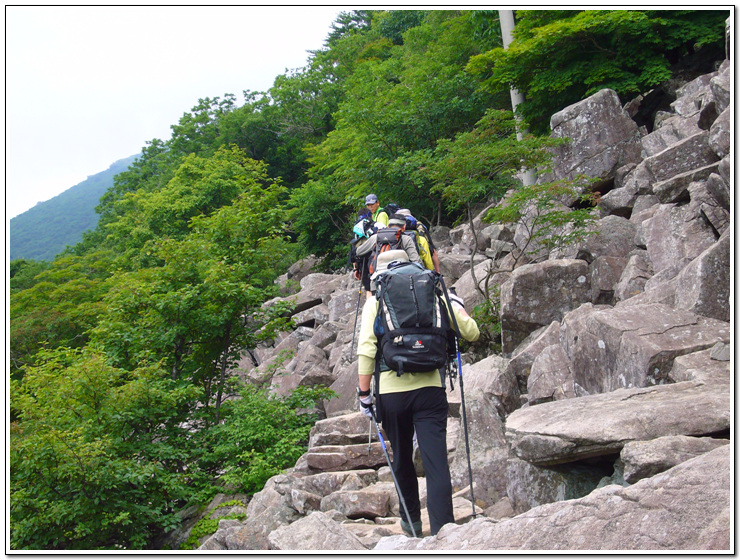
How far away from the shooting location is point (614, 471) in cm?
438

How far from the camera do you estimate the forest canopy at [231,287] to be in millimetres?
8273

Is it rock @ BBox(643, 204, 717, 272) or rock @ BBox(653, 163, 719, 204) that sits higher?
rock @ BBox(653, 163, 719, 204)

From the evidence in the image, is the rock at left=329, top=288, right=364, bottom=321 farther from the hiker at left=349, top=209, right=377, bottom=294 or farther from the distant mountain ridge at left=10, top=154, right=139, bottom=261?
the distant mountain ridge at left=10, top=154, right=139, bottom=261

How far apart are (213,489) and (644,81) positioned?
48.2 ft

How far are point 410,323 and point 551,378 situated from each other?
305 centimetres

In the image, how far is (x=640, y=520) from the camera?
10.4 ft

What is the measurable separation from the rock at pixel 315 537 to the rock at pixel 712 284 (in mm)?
4247

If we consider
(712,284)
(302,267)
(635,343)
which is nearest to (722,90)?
(712,284)

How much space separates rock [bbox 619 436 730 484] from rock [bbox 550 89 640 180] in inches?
405

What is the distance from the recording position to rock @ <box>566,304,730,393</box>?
5.49 metres

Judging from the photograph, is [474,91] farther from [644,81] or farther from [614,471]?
[614,471]

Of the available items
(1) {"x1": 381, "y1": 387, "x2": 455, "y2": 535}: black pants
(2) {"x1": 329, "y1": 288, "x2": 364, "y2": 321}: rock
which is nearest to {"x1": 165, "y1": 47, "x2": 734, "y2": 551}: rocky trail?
(1) {"x1": 381, "y1": 387, "x2": 455, "y2": 535}: black pants

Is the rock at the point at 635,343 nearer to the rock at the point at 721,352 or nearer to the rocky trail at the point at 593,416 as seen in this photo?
the rocky trail at the point at 593,416

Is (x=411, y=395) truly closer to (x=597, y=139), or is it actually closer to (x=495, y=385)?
(x=495, y=385)
